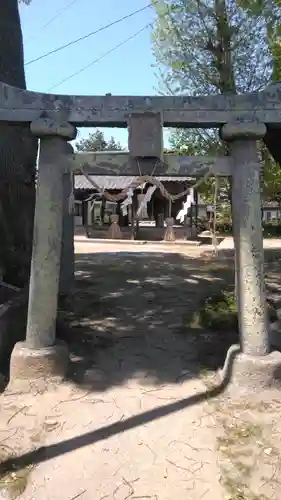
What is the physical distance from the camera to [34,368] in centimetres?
495

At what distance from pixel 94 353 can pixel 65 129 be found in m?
2.89

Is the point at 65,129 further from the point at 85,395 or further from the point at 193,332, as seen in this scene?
the point at 193,332

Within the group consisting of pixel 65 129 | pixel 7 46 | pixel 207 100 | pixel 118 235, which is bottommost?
pixel 118 235

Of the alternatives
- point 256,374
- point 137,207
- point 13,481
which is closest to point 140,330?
point 256,374

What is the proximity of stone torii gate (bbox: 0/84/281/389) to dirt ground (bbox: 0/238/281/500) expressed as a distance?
1.60ft

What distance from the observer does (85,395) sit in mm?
4867


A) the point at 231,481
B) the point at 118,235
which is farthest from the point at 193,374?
the point at 118,235

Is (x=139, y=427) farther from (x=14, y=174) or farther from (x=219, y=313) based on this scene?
(x=14, y=174)

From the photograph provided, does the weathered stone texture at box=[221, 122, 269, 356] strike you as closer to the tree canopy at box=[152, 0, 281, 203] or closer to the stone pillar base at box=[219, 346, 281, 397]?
the stone pillar base at box=[219, 346, 281, 397]

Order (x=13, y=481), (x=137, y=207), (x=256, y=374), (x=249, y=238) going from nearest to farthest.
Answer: (x=13, y=481), (x=256, y=374), (x=249, y=238), (x=137, y=207)

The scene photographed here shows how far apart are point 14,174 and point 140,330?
314cm

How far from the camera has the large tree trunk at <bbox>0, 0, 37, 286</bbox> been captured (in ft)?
22.7

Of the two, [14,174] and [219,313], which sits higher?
[14,174]

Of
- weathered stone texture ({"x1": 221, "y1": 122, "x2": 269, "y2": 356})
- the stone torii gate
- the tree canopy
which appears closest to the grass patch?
the stone torii gate
